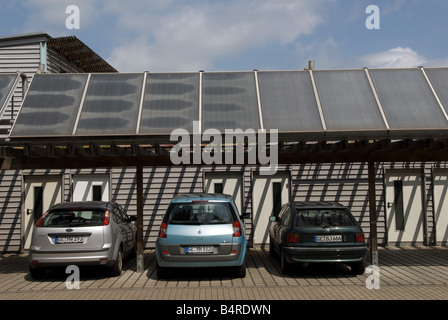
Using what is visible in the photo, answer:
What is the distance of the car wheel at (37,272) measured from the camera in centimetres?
844

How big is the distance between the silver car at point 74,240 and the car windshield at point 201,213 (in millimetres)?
1321

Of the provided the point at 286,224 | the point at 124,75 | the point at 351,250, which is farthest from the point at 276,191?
the point at 124,75

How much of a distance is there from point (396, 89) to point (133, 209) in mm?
8104

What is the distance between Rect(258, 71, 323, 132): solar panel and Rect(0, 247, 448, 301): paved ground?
2898mm

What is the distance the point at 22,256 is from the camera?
472 inches

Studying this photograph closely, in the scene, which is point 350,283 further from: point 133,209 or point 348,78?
point 133,209

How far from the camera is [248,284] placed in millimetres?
7938

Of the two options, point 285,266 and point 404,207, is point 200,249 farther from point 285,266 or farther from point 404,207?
point 404,207

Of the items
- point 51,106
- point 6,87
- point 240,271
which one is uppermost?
point 6,87

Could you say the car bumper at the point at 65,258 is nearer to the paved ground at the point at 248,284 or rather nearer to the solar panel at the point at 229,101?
the paved ground at the point at 248,284

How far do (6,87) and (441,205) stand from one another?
12532mm

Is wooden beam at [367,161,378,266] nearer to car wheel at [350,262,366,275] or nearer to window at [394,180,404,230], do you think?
car wheel at [350,262,366,275]

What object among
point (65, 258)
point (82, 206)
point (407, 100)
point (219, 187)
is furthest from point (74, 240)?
point (407, 100)

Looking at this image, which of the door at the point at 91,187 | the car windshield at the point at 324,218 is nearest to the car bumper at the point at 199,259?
the car windshield at the point at 324,218
